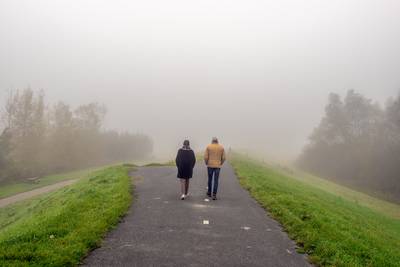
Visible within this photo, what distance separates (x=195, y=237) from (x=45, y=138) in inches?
2527

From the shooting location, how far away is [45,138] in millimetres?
66438

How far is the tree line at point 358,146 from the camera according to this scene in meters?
50.8

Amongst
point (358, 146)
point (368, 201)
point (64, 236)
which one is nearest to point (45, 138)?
point (368, 201)

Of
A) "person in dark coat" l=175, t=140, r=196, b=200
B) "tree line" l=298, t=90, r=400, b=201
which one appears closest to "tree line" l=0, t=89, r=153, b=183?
"person in dark coat" l=175, t=140, r=196, b=200

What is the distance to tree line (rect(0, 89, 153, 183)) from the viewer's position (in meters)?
55.1

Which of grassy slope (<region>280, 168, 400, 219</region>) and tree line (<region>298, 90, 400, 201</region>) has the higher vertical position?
→ tree line (<region>298, 90, 400, 201</region>)

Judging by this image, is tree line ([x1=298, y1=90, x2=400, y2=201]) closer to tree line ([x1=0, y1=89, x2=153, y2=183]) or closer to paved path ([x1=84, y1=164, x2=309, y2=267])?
paved path ([x1=84, y1=164, x2=309, y2=267])

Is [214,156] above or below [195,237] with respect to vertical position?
above

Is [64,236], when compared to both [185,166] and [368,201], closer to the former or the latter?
[185,166]

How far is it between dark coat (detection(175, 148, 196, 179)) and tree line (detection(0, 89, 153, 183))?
142 ft

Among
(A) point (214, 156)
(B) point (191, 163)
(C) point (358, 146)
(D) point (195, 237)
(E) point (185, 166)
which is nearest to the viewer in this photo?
Answer: (D) point (195, 237)

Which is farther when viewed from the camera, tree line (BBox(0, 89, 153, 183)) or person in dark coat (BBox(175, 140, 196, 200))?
tree line (BBox(0, 89, 153, 183))

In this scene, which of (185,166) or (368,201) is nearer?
(185,166)

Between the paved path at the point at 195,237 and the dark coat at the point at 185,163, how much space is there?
1127mm
